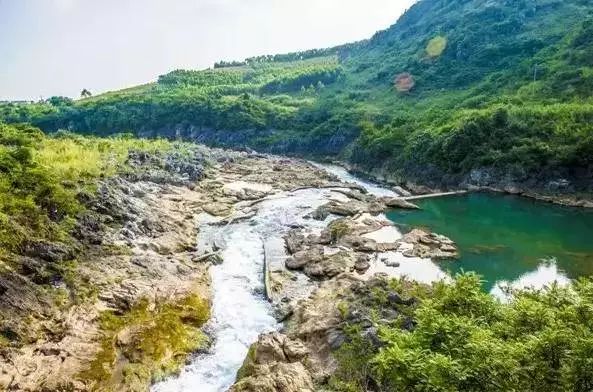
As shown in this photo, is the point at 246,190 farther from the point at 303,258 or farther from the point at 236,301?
the point at 236,301

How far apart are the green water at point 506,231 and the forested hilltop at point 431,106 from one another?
574cm

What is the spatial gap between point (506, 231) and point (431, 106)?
49075mm

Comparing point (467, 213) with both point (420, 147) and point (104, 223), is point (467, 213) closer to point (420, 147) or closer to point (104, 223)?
point (420, 147)

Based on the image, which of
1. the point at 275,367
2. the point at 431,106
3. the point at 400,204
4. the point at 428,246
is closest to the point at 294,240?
the point at 428,246

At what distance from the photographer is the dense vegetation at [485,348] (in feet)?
42.6

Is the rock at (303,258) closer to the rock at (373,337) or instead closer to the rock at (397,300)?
the rock at (397,300)

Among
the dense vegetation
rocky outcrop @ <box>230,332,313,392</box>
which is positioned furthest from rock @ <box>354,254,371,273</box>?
the dense vegetation

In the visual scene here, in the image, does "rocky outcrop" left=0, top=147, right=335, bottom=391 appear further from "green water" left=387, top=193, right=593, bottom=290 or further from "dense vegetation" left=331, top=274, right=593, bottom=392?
"green water" left=387, top=193, right=593, bottom=290

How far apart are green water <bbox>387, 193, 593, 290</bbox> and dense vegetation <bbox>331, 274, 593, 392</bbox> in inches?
497

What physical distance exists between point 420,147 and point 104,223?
4456cm

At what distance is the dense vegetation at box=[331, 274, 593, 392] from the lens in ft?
42.6

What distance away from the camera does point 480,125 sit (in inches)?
2383

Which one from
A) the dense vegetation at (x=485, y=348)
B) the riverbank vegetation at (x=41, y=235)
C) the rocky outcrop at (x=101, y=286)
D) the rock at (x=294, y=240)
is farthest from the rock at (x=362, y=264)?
the riverbank vegetation at (x=41, y=235)

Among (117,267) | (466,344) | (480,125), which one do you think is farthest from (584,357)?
(480,125)
